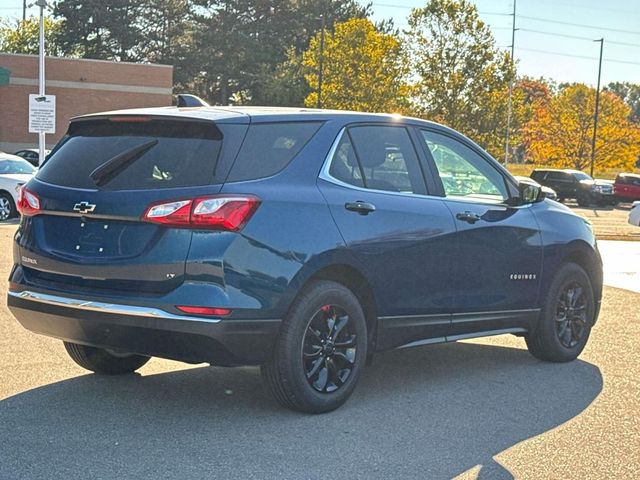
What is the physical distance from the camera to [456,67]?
5606 centimetres

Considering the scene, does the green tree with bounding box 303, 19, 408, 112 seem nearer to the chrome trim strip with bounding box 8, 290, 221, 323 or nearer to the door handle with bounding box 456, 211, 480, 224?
the door handle with bounding box 456, 211, 480, 224

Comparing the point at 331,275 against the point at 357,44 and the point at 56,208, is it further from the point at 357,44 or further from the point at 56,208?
the point at 357,44

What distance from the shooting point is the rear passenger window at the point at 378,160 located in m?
5.93

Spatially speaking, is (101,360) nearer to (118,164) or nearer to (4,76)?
(118,164)

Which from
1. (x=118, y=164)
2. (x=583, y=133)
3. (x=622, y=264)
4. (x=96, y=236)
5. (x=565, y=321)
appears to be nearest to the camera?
(x=96, y=236)

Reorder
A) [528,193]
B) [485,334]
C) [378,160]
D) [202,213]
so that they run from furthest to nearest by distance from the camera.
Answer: [528,193], [485,334], [378,160], [202,213]

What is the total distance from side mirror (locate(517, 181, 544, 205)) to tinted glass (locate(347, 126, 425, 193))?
1.15 metres

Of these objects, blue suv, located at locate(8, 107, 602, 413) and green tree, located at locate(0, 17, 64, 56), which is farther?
green tree, located at locate(0, 17, 64, 56)

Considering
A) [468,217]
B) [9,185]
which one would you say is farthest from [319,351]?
[9,185]

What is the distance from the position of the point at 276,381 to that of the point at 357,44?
169 ft

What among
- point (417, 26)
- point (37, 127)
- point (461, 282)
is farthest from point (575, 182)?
point (461, 282)

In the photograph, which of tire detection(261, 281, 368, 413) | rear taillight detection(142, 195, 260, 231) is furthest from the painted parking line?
rear taillight detection(142, 195, 260, 231)

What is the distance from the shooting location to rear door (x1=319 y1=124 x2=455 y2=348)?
5.80 meters

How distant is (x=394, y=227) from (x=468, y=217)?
32.9 inches
